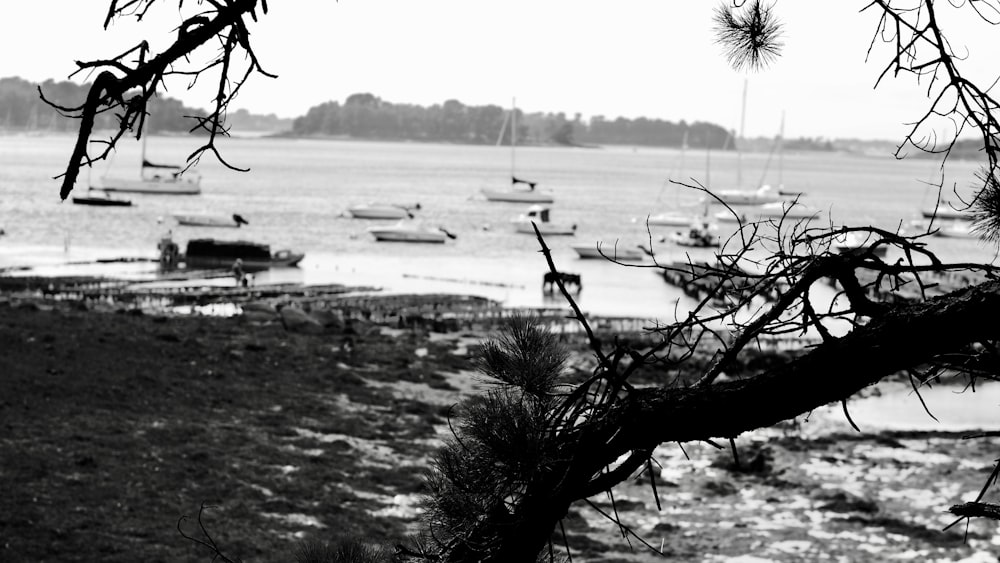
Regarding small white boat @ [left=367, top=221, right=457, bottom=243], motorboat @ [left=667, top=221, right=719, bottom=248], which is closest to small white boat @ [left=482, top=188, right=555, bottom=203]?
motorboat @ [left=667, top=221, right=719, bottom=248]

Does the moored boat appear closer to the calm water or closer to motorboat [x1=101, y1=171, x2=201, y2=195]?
the calm water

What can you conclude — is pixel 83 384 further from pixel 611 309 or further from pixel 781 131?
pixel 781 131

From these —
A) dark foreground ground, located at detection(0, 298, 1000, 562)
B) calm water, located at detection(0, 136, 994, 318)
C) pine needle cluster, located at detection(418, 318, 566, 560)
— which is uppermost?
pine needle cluster, located at detection(418, 318, 566, 560)

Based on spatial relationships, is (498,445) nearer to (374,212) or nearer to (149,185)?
(374,212)

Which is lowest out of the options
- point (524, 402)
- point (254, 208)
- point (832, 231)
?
point (254, 208)

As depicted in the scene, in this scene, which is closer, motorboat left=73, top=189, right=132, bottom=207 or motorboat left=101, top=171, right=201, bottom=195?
motorboat left=73, top=189, right=132, bottom=207

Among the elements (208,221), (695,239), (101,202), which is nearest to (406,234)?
(208,221)

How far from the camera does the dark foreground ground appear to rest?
32.2 feet

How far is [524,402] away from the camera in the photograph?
2.62 meters

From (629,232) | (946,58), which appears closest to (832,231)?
(946,58)

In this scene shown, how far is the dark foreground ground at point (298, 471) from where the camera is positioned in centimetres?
982

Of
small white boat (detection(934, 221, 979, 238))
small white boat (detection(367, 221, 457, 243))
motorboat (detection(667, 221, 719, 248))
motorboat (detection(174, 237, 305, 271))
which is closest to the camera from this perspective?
small white boat (detection(934, 221, 979, 238))

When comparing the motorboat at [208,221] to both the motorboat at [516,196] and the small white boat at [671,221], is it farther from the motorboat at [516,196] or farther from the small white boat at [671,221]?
the motorboat at [516,196]

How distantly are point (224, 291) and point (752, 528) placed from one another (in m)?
25.4
